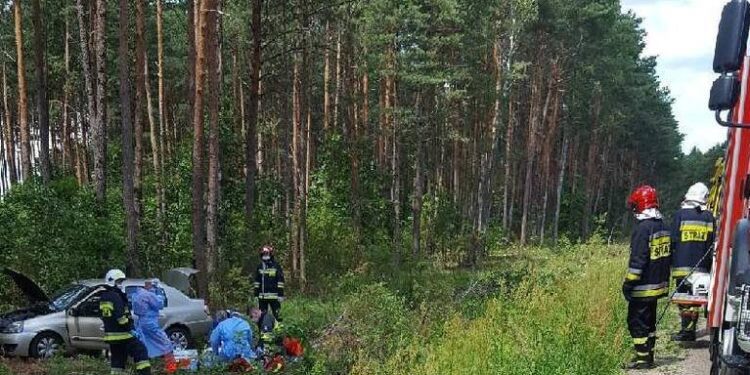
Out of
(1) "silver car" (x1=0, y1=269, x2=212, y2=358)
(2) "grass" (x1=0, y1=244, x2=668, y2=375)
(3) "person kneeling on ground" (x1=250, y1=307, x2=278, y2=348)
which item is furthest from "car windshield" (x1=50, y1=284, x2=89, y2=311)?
(3) "person kneeling on ground" (x1=250, y1=307, x2=278, y2=348)

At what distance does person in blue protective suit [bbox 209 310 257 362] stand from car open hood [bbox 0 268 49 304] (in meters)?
3.74

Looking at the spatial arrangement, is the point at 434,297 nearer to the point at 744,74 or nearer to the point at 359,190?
the point at 744,74

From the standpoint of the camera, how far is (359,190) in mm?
27266

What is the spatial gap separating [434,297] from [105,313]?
677 centimetres

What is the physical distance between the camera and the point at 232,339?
33.0 feet

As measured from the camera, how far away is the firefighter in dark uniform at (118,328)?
31.3 ft

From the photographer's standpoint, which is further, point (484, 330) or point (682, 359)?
point (682, 359)

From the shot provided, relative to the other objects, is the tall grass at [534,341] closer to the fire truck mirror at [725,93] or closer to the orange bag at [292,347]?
the orange bag at [292,347]

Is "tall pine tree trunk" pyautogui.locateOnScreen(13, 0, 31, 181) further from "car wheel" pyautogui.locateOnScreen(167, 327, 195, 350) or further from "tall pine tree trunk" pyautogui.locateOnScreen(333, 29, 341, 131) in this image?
"car wheel" pyautogui.locateOnScreen(167, 327, 195, 350)

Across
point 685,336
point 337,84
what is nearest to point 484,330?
point 685,336

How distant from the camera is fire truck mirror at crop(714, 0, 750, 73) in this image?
4.43 meters

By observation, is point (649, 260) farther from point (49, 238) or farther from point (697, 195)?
point (49, 238)

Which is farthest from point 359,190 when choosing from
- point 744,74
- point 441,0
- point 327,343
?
point 744,74

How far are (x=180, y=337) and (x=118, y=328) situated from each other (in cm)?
394
